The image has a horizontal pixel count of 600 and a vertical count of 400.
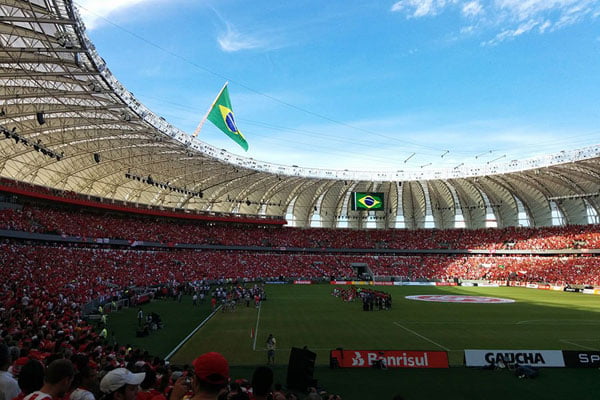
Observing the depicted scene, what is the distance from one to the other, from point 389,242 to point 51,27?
6940 centimetres

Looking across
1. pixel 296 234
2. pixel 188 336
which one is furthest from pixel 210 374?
pixel 296 234

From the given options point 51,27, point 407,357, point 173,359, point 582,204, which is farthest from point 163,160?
point 582,204

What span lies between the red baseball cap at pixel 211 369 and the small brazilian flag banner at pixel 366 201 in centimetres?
6032

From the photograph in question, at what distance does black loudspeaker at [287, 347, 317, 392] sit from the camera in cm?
1348

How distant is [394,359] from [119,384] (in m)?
15.8

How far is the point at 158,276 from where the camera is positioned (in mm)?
51312

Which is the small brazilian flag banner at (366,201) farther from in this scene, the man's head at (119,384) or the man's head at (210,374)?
the man's head at (210,374)

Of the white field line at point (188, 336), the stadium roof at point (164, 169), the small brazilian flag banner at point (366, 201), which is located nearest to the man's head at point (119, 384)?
the white field line at point (188, 336)

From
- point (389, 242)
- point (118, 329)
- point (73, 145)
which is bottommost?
point (118, 329)

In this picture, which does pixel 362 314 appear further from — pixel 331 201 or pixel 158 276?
pixel 331 201

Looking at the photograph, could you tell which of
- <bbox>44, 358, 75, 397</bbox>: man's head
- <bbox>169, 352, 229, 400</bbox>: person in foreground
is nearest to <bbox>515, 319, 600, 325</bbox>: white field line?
<bbox>169, 352, 229, 400</bbox>: person in foreground

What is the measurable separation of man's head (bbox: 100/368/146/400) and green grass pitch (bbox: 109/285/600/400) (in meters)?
11.5

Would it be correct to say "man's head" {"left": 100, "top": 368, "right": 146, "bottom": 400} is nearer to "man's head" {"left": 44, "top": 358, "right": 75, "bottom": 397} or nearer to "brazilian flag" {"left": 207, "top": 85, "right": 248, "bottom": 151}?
"man's head" {"left": 44, "top": 358, "right": 75, "bottom": 397}

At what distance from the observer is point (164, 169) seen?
56594 mm
